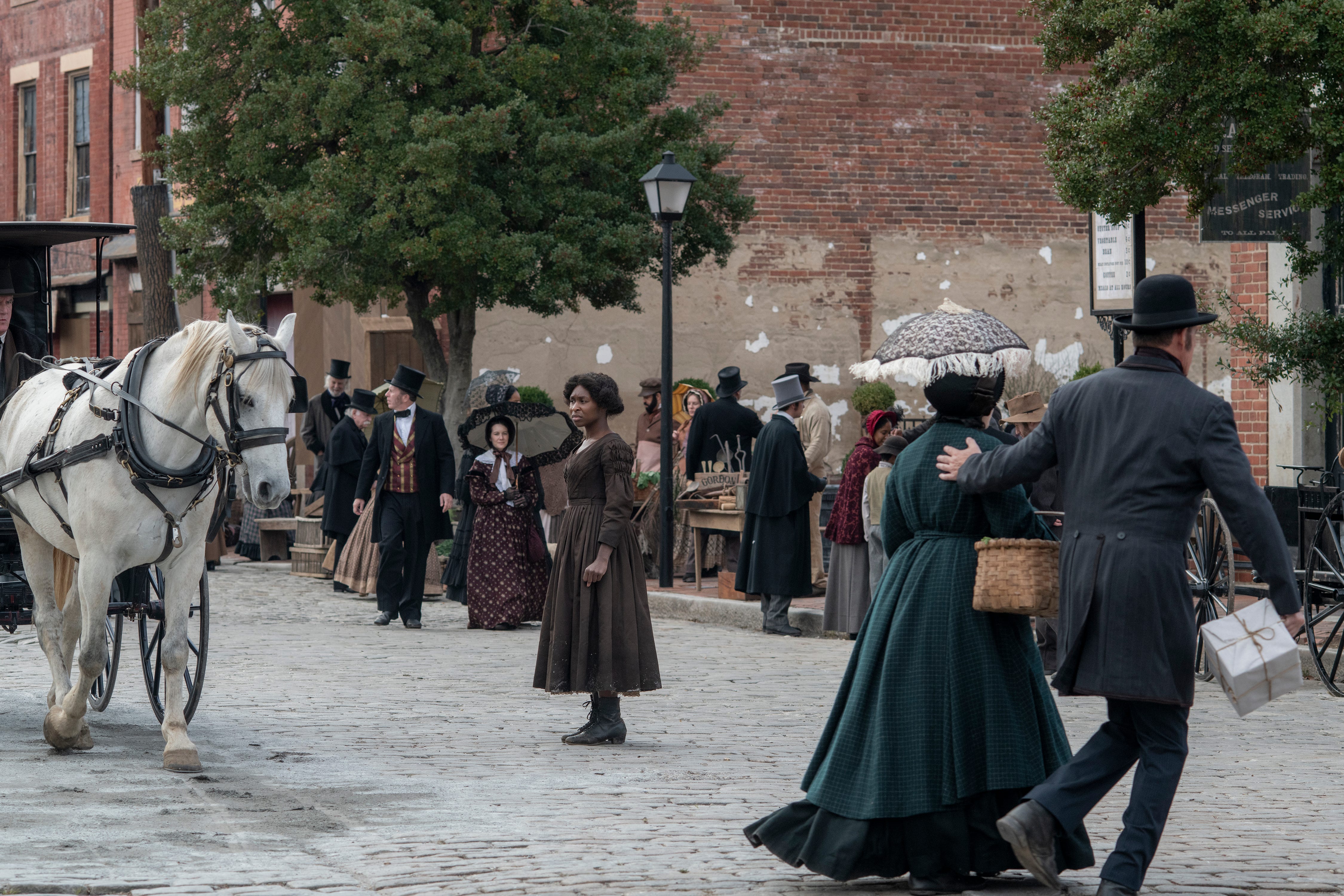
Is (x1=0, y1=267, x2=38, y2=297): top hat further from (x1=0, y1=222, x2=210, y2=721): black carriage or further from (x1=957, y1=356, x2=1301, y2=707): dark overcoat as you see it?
(x1=957, y1=356, x2=1301, y2=707): dark overcoat

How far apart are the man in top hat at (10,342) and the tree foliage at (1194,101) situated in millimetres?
6793

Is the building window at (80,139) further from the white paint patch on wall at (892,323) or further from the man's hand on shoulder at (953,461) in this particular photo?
the man's hand on shoulder at (953,461)

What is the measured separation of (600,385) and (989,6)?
60.1 feet

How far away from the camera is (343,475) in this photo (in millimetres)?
16312

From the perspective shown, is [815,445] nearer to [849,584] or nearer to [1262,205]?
[849,584]

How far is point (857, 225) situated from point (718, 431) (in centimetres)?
879

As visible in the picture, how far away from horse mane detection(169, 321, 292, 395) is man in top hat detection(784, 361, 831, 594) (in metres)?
6.63

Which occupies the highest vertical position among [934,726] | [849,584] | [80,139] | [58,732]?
[80,139]

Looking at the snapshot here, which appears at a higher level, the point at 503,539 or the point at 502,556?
the point at 503,539

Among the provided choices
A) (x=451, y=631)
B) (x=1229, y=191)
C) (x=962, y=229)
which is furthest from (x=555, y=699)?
(x=962, y=229)

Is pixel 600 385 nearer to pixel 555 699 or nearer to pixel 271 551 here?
pixel 555 699

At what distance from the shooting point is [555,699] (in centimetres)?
1016

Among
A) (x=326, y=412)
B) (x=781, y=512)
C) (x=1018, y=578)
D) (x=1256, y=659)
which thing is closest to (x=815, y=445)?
(x=781, y=512)

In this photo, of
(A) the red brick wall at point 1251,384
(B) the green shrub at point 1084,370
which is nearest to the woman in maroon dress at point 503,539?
(A) the red brick wall at point 1251,384
